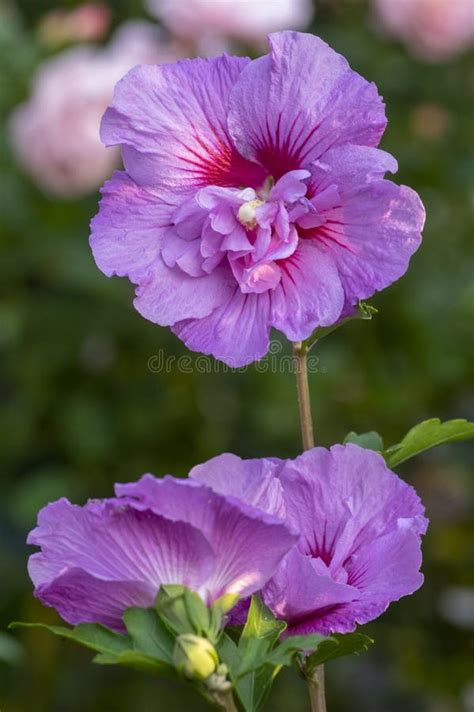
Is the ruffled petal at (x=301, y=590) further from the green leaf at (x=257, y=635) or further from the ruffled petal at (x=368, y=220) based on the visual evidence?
the ruffled petal at (x=368, y=220)

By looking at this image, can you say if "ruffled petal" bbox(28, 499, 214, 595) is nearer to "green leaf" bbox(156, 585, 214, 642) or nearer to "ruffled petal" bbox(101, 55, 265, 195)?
"green leaf" bbox(156, 585, 214, 642)

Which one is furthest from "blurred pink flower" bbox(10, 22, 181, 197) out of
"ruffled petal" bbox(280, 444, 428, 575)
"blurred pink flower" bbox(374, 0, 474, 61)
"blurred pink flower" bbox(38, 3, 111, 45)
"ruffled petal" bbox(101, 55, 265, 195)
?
"ruffled petal" bbox(280, 444, 428, 575)

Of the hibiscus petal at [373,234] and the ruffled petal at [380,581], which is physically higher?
the hibiscus petal at [373,234]

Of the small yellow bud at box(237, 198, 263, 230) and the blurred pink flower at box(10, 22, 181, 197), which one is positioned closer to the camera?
the small yellow bud at box(237, 198, 263, 230)

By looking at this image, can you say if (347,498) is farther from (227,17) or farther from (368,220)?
(227,17)

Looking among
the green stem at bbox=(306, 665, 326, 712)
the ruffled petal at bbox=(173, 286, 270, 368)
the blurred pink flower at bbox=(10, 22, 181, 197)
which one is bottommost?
the green stem at bbox=(306, 665, 326, 712)

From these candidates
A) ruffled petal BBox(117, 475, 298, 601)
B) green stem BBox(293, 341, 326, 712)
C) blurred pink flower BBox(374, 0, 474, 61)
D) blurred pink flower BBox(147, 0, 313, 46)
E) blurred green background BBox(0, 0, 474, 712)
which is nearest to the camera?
ruffled petal BBox(117, 475, 298, 601)

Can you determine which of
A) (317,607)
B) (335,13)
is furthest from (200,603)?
(335,13)

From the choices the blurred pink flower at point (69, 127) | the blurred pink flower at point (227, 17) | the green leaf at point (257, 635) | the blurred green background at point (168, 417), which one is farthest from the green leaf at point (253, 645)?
the blurred pink flower at point (227, 17)
